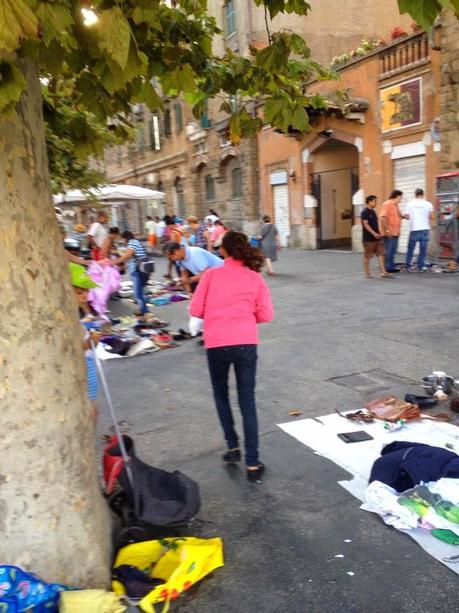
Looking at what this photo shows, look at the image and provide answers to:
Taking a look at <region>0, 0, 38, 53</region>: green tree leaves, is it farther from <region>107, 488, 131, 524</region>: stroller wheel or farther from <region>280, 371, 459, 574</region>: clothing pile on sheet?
<region>280, 371, 459, 574</region>: clothing pile on sheet

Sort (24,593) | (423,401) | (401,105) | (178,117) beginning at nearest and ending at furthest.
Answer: (24,593), (423,401), (401,105), (178,117)

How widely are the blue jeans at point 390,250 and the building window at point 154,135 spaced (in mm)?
22337

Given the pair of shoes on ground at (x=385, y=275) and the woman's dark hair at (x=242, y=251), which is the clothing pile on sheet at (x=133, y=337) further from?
the pair of shoes on ground at (x=385, y=275)

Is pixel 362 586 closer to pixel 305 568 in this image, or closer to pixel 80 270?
pixel 305 568

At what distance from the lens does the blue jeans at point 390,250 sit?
12.7 meters

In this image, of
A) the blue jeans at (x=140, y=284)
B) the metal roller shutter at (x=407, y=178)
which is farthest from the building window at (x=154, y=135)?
the blue jeans at (x=140, y=284)

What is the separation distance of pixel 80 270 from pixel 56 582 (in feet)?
7.55

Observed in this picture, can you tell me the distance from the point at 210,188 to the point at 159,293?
1594 centimetres

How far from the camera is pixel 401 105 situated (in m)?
15.6

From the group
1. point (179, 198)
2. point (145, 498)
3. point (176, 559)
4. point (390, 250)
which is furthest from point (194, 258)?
point (179, 198)

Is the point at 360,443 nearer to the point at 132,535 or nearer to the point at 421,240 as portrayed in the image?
the point at 132,535

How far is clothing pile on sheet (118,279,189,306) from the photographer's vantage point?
1188 cm

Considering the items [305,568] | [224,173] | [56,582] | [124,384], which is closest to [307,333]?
[124,384]

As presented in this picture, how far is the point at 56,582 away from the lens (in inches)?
106
